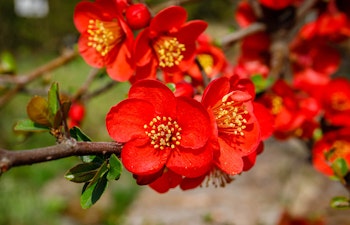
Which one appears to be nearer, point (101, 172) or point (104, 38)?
point (101, 172)

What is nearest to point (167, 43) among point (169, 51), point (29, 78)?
point (169, 51)

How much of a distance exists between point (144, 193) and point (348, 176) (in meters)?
3.48

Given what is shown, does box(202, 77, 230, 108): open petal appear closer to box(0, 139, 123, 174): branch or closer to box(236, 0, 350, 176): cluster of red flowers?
box(0, 139, 123, 174): branch

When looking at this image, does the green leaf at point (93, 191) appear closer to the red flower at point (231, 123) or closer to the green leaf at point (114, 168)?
the green leaf at point (114, 168)

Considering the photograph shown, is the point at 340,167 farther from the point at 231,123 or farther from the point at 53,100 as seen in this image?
the point at 53,100

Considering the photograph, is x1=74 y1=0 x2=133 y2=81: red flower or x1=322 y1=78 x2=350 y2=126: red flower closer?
x1=74 y1=0 x2=133 y2=81: red flower

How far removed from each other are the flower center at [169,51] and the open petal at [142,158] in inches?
8.2

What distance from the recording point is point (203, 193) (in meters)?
3.67

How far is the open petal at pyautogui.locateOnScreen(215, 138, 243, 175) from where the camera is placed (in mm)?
631

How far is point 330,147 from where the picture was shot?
1010 millimetres

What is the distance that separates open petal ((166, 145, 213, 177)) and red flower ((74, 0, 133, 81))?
0.23 m

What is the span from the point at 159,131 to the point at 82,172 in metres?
0.13

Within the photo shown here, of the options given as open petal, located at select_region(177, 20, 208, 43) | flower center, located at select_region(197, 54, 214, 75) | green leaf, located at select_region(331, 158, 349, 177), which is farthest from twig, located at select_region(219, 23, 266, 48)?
green leaf, located at select_region(331, 158, 349, 177)

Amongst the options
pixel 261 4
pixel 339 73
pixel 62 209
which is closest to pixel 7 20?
pixel 62 209
